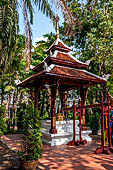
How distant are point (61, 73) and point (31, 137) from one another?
139 inches

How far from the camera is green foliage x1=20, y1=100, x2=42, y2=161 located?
389 centimetres

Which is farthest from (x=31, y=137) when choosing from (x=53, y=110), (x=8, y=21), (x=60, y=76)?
(x=8, y=21)

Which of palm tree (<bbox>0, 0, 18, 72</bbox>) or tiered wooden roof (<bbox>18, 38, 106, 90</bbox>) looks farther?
tiered wooden roof (<bbox>18, 38, 106, 90</bbox>)

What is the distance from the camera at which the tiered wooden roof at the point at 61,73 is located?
7.00m

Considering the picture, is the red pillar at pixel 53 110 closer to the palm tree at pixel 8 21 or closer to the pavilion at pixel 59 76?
the pavilion at pixel 59 76

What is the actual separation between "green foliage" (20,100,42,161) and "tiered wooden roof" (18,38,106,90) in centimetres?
267

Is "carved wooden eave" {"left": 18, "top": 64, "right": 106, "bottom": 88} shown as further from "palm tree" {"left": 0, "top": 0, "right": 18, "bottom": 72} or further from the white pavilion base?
the white pavilion base

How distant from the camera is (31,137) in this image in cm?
404

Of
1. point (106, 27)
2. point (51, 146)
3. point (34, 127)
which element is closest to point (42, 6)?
point (34, 127)

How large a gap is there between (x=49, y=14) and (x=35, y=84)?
14.3 feet

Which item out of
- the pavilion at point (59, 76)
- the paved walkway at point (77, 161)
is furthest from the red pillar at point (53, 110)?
the paved walkway at point (77, 161)

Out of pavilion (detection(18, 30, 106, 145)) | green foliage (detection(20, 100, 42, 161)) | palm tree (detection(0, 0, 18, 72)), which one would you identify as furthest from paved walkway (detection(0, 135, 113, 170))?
palm tree (detection(0, 0, 18, 72))

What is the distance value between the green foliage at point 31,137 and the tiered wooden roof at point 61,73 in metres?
2.67

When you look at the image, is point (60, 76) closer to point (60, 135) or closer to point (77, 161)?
point (60, 135)
